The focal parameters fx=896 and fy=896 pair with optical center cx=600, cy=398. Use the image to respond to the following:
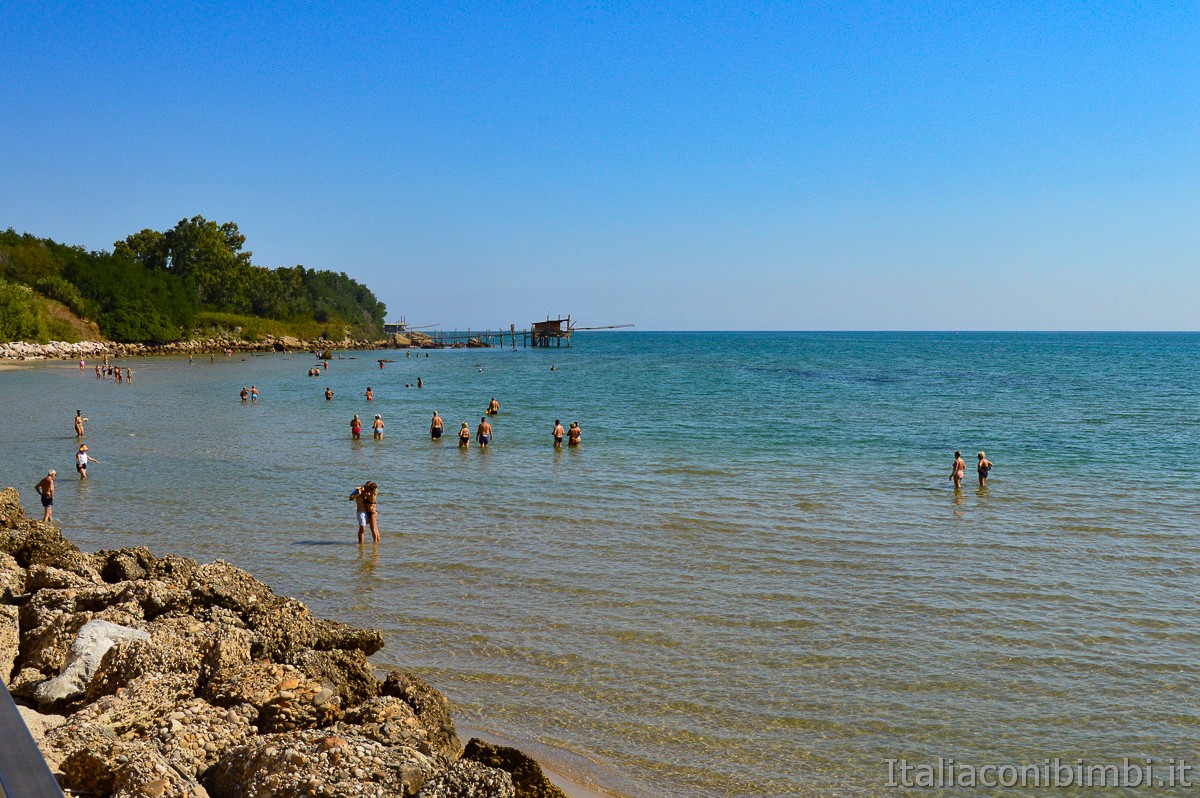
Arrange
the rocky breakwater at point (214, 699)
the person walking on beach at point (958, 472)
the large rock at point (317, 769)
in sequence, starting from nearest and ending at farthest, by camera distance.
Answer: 1. the large rock at point (317, 769)
2. the rocky breakwater at point (214, 699)
3. the person walking on beach at point (958, 472)

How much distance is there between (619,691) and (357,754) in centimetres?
431

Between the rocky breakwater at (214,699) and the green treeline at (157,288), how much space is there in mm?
84460

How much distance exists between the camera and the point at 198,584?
9773 mm

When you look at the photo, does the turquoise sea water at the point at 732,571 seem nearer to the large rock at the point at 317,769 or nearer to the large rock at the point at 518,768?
the large rock at the point at 518,768

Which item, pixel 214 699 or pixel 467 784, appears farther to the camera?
pixel 214 699

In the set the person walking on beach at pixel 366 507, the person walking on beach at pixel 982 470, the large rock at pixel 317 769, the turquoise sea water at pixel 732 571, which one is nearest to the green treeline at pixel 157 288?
the turquoise sea water at pixel 732 571

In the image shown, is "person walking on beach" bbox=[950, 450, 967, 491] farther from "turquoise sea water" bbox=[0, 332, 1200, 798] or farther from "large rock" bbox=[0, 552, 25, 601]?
"large rock" bbox=[0, 552, 25, 601]

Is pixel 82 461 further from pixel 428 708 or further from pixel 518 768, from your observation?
pixel 518 768

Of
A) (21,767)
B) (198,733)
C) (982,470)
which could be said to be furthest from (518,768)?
(982,470)

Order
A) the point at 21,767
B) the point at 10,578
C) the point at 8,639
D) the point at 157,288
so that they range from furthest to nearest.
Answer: the point at 157,288
the point at 10,578
the point at 8,639
the point at 21,767

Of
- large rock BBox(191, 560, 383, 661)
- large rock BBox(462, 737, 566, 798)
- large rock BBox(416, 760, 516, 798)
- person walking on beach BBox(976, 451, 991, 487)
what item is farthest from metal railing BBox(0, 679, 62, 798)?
person walking on beach BBox(976, 451, 991, 487)

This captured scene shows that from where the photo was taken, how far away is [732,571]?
14109mm

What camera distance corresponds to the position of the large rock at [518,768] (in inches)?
249

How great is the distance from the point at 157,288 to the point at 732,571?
350 ft
